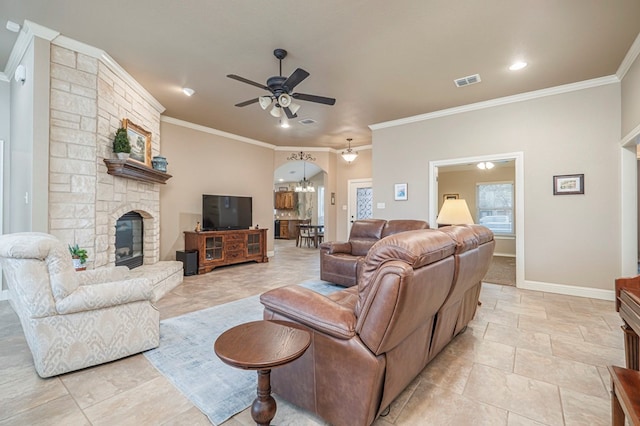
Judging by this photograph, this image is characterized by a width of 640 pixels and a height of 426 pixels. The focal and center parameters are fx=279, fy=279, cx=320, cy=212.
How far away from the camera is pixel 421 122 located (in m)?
5.25

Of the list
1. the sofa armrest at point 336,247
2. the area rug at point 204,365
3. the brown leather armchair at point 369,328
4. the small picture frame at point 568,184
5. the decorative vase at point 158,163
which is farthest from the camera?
the sofa armrest at point 336,247

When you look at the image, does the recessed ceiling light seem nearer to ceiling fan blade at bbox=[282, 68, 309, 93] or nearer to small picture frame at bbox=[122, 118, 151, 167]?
ceiling fan blade at bbox=[282, 68, 309, 93]

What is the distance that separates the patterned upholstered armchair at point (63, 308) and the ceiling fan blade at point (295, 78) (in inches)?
91.1

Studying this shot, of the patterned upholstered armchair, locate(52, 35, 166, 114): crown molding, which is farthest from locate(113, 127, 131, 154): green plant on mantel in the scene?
the patterned upholstered armchair

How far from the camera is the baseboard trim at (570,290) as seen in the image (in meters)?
3.72

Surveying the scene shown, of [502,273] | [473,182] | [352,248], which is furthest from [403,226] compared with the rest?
[473,182]

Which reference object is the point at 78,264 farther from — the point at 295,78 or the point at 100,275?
the point at 295,78

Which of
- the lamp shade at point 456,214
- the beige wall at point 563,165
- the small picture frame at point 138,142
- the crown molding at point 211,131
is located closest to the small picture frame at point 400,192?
the beige wall at point 563,165

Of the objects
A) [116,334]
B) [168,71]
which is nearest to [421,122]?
[168,71]

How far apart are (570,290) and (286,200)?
10677 mm

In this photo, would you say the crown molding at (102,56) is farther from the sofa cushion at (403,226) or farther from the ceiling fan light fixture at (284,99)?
the sofa cushion at (403,226)

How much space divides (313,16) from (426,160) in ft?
11.3

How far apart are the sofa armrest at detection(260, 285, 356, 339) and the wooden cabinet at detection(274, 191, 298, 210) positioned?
11.5 meters

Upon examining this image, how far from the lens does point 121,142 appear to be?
3.41 m
